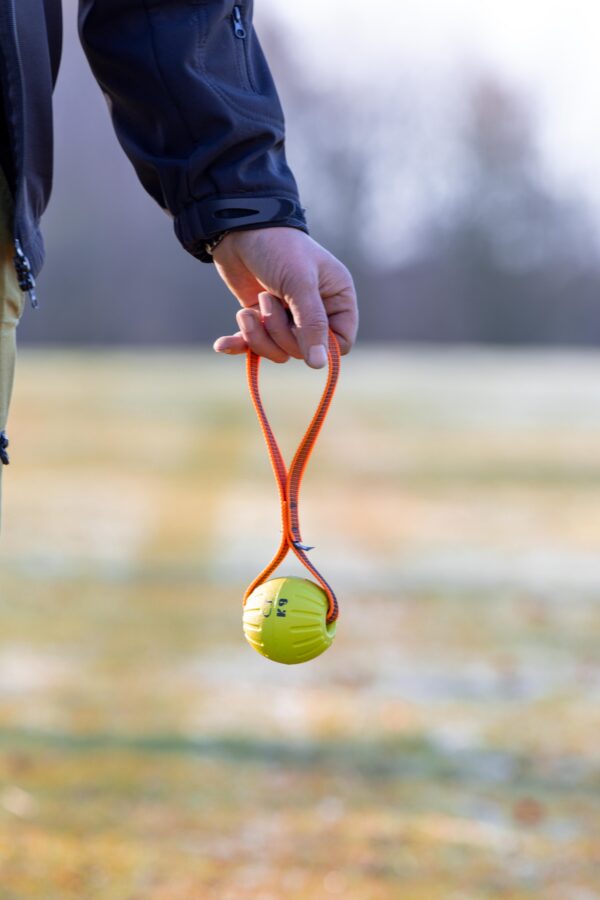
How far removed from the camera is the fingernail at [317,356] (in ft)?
5.14

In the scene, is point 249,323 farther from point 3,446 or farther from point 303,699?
point 303,699

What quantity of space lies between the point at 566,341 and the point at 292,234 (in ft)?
121

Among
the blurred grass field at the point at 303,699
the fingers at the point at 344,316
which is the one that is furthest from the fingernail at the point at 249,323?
the blurred grass field at the point at 303,699

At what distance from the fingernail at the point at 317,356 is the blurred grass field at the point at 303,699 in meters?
1.61

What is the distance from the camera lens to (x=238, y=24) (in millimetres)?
1642

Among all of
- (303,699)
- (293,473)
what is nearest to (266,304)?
(293,473)

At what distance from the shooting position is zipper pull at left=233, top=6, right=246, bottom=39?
1638 mm

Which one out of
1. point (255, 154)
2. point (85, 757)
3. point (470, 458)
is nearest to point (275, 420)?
point (470, 458)

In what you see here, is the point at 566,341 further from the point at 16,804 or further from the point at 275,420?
the point at 16,804

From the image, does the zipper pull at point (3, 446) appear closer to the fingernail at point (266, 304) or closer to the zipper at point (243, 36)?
the fingernail at point (266, 304)

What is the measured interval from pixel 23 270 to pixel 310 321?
1.20ft

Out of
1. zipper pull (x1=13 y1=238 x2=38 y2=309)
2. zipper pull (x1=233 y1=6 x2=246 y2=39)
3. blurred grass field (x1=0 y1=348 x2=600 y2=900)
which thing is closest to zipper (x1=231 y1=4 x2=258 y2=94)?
zipper pull (x1=233 y1=6 x2=246 y2=39)

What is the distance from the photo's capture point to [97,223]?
35.4 meters

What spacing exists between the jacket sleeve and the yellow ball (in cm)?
47
